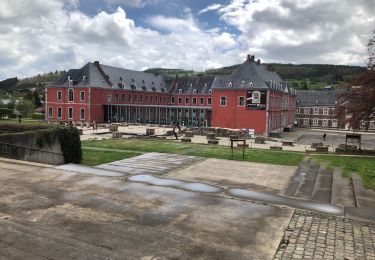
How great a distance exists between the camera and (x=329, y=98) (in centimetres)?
8100

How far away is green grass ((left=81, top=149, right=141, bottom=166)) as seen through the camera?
764 inches

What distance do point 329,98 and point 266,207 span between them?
7630 cm

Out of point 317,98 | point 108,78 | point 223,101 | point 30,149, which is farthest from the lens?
point 317,98

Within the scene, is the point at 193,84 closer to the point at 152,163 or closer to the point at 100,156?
the point at 100,156

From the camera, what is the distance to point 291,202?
40.2 ft

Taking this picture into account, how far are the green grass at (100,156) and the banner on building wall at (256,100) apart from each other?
3214 cm

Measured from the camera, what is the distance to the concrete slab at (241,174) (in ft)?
49.5

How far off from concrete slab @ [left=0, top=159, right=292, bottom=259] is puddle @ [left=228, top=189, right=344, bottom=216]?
2.59 ft

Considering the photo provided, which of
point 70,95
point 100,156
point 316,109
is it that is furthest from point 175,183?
point 316,109

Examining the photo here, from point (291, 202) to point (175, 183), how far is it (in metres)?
4.80

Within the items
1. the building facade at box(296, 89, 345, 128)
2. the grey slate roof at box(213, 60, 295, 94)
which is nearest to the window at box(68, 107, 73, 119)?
the grey slate roof at box(213, 60, 295, 94)

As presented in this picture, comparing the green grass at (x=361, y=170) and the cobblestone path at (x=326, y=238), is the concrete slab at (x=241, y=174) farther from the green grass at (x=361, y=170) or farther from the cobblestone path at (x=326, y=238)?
the cobblestone path at (x=326, y=238)

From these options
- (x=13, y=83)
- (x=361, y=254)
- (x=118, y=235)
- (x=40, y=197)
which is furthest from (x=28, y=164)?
(x=13, y=83)

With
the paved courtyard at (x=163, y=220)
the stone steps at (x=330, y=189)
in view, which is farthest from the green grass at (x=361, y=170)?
the paved courtyard at (x=163, y=220)
